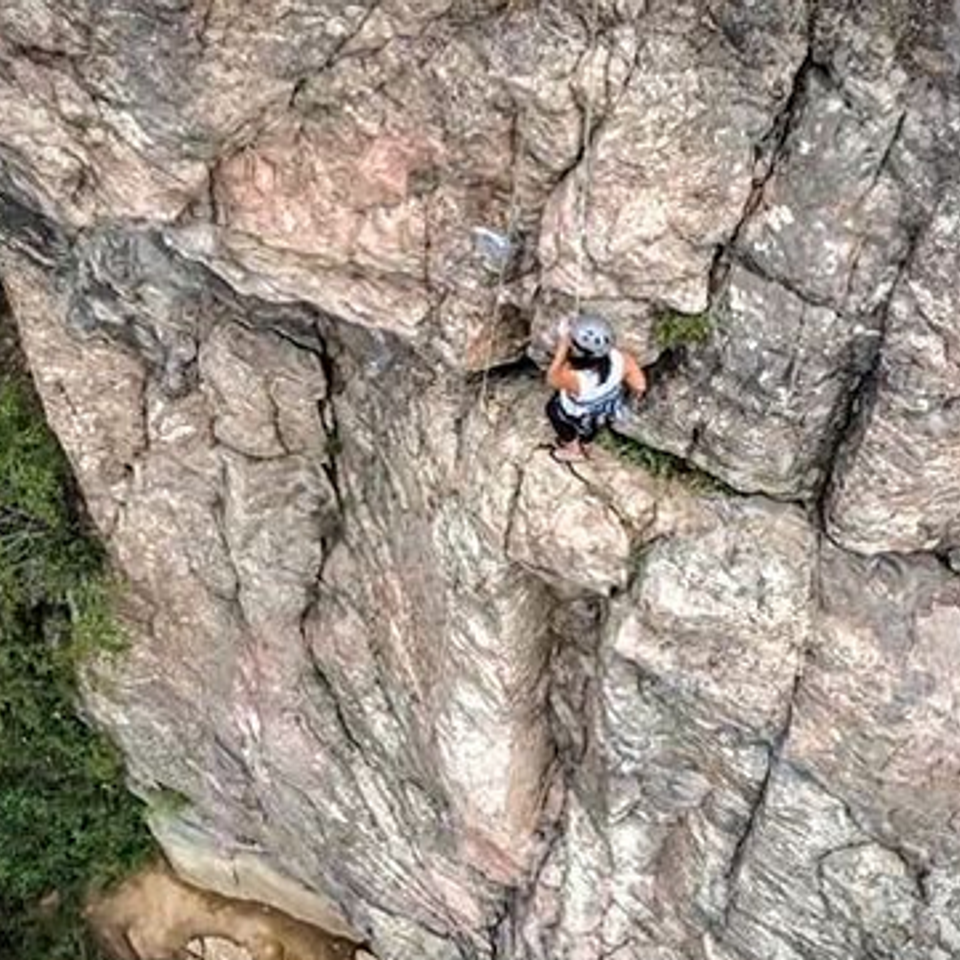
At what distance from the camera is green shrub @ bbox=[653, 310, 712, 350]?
1164 cm

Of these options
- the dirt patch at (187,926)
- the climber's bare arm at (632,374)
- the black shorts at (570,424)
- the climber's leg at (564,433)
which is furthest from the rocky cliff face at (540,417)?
the dirt patch at (187,926)

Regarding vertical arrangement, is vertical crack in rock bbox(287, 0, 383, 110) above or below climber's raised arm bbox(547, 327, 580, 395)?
above

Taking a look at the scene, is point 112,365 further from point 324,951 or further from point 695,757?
point 324,951

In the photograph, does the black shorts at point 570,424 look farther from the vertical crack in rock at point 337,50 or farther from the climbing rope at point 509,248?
the vertical crack in rock at point 337,50

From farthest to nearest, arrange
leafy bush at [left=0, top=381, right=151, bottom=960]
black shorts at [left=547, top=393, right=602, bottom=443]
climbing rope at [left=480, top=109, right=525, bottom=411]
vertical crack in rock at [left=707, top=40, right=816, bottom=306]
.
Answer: leafy bush at [left=0, top=381, right=151, bottom=960]
black shorts at [left=547, top=393, right=602, bottom=443]
climbing rope at [left=480, top=109, right=525, bottom=411]
vertical crack in rock at [left=707, top=40, right=816, bottom=306]

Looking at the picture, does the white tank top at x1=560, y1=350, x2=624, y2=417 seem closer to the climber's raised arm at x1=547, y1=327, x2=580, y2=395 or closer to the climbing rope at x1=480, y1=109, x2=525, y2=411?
the climber's raised arm at x1=547, y1=327, x2=580, y2=395

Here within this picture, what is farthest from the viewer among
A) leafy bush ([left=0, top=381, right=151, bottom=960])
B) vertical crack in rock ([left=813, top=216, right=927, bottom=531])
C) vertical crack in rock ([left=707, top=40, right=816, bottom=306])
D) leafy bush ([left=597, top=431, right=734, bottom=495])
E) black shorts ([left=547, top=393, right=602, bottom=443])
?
leafy bush ([left=0, top=381, right=151, bottom=960])

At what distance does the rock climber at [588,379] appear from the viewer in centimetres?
1152

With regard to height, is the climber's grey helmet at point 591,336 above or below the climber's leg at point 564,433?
above

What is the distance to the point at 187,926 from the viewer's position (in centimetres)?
2080

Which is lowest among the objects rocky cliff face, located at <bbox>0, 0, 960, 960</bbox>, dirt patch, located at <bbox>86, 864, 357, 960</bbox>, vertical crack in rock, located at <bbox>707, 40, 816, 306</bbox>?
dirt patch, located at <bbox>86, 864, 357, 960</bbox>

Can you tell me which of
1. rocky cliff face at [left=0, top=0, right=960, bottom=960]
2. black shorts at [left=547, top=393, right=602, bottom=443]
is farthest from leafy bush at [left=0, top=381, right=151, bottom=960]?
black shorts at [left=547, top=393, right=602, bottom=443]

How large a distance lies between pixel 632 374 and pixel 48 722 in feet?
31.7

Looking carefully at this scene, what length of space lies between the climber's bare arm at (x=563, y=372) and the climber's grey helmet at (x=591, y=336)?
16cm
